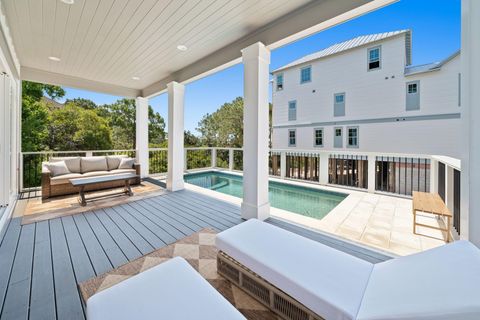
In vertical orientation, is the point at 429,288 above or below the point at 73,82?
below

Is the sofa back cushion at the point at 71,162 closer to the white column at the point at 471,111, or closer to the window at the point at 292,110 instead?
the white column at the point at 471,111

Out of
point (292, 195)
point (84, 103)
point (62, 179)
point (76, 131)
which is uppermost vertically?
point (84, 103)

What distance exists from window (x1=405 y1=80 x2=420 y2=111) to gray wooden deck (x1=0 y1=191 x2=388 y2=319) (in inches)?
373

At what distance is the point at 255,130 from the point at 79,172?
4.68 m

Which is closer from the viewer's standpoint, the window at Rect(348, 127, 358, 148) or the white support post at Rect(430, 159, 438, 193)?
the white support post at Rect(430, 159, 438, 193)

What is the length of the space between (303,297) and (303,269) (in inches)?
7.1

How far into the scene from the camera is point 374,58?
9578mm

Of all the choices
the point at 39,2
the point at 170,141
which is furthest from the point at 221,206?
the point at 39,2

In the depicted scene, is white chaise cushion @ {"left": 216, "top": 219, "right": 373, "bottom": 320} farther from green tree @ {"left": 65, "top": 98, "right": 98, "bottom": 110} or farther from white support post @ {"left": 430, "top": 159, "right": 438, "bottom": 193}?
green tree @ {"left": 65, "top": 98, "right": 98, "bottom": 110}

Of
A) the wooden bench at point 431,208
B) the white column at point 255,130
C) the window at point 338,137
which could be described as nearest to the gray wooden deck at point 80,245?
the white column at point 255,130

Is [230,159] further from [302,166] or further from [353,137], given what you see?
[353,137]

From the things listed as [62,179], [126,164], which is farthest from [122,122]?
[62,179]

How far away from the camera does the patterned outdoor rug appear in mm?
1562

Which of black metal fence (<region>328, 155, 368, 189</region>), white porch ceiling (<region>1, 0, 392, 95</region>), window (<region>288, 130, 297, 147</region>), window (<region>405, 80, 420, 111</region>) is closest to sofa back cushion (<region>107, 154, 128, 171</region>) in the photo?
white porch ceiling (<region>1, 0, 392, 95</region>)
